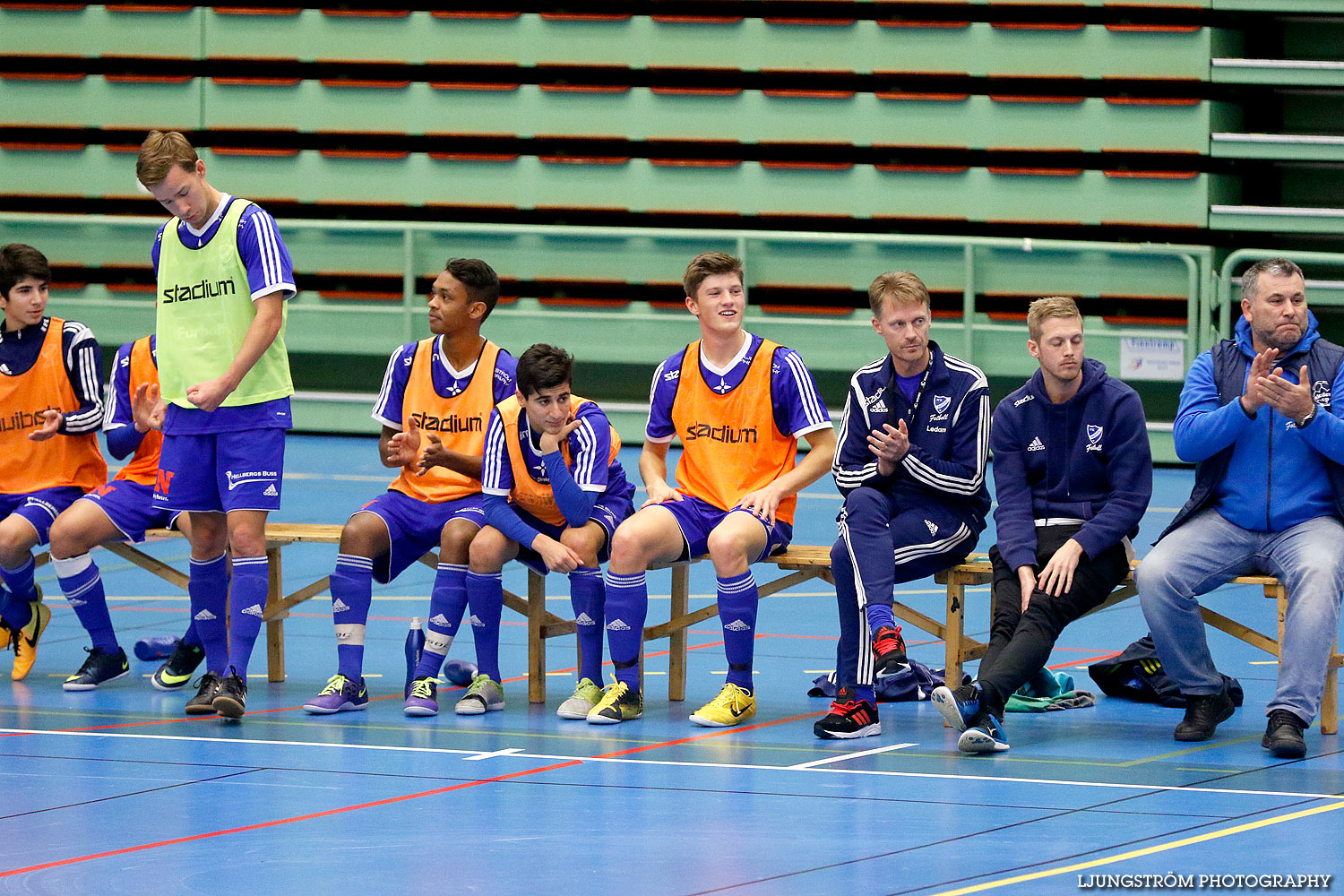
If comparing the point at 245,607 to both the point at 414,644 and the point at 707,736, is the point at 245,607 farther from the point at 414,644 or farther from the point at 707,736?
the point at 707,736

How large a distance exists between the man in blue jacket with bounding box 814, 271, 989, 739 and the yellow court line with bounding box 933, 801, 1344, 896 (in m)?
1.50

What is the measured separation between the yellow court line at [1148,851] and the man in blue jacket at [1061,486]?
3.63 feet

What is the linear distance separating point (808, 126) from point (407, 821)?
10028mm

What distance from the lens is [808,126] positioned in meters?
13.6

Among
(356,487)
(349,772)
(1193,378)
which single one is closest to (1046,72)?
(356,487)

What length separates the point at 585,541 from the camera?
576 cm

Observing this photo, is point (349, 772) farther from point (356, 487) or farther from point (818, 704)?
point (356, 487)

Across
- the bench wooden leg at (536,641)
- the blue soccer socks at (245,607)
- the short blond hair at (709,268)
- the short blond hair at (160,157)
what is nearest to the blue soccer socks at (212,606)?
the blue soccer socks at (245,607)

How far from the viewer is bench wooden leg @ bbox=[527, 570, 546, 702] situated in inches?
233

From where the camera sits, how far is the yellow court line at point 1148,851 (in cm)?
366

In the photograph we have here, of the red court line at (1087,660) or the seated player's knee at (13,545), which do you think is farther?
the red court line at (1087,660)

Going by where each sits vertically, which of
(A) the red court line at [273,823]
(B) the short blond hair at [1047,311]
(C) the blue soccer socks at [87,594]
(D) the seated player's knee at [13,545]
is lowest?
(A) the red court line at [273,823]

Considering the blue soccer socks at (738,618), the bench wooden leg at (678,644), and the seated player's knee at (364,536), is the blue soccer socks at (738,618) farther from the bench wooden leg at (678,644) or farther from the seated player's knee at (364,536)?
the seated player's knee at (364,536)

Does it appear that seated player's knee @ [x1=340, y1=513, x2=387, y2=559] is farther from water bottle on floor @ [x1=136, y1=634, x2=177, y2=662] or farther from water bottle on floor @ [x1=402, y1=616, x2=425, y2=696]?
water bottle on floor @ [x1=136, y1=634, x2=177, y2=662]
